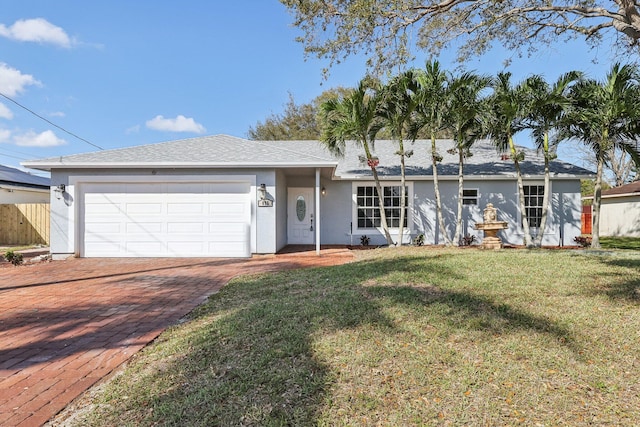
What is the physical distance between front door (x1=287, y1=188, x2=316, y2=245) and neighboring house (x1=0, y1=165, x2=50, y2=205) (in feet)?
44.2

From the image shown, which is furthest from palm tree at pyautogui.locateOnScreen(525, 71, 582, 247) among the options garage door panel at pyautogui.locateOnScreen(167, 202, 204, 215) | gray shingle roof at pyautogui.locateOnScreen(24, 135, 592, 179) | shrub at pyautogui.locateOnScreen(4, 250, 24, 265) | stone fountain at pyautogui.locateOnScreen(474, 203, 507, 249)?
shrub at pyautogui.locateOnScreen(4, 250, 24, 265)

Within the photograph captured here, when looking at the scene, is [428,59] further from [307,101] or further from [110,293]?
[307,101]

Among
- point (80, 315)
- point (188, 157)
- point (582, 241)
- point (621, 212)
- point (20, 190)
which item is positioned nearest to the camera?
point (80, 315)

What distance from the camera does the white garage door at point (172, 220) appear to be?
34.1 feet

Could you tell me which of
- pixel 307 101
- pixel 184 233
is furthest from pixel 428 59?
pixel 307 101

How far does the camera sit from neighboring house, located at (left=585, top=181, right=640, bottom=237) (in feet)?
61.0

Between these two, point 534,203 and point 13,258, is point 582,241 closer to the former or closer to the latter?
point 534,203

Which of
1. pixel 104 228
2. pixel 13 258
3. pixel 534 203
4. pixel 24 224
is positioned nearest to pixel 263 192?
pixel 104 228

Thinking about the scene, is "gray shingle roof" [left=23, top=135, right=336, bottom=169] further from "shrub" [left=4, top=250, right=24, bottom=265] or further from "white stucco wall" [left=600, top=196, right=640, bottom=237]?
"white stucco wall" [left=600, top=196, right=640, bottom=237]

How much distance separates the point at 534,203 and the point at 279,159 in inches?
360

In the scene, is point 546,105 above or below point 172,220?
above

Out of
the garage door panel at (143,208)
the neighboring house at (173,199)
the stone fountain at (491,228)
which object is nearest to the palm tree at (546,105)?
the stone fountain at (491,228)

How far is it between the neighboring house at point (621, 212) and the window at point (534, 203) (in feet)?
32.8

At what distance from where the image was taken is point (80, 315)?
4.88 m
